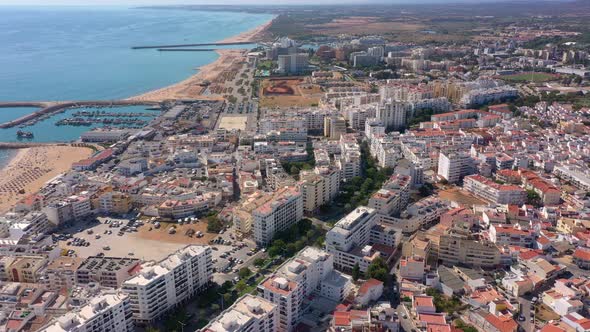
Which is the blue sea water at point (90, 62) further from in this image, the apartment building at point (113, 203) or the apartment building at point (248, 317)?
the apartment building at point (248, 317)

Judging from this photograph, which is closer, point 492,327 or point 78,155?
point 492,327

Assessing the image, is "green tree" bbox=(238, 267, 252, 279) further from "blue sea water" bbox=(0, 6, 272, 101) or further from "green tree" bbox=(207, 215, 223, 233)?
"blue sea water" bbox=(0, 6, 272, 101)

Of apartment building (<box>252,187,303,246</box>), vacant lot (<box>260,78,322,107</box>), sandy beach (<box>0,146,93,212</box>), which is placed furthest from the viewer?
vacant lot (<box>260,78,322,107</box>)

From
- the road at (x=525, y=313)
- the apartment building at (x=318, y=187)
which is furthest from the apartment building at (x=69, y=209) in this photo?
the road at (x=525, y=313)

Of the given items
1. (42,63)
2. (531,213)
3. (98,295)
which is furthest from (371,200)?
(42,63)

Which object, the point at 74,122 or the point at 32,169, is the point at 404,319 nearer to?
the point at 32,169

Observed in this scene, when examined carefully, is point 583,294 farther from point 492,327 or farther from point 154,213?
point 154,213

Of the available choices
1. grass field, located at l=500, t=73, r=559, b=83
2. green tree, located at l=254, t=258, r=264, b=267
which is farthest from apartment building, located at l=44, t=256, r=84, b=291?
grass field, located at l=500, t=73, r=559, b=83
